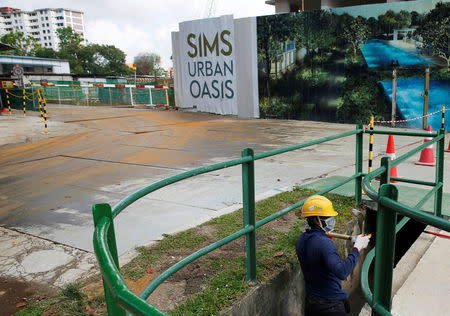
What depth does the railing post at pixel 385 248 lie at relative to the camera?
174cm

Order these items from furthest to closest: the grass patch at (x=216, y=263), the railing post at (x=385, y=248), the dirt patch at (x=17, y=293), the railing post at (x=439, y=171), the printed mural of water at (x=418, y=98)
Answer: the printed mural of water at (x=418, y=98)
the railing post at (x=439, y=171)
the dirt patch at (x=17, y=293)
the grass patch at (x=216, y=263)
the railing post at (x=385, y=248)

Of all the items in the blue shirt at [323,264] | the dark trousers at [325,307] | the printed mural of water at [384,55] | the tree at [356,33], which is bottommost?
the dark trousers at [325,307]

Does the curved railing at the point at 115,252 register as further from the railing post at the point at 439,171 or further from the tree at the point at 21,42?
the tree at the point at 21,42

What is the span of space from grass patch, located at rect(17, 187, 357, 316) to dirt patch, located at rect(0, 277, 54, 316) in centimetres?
20

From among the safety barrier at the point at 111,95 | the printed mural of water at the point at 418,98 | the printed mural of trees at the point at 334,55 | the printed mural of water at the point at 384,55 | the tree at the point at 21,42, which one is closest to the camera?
the printed mural of water at the point at 418,98

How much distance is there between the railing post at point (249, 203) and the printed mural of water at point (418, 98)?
12.7m

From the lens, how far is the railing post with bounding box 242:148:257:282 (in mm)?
3199

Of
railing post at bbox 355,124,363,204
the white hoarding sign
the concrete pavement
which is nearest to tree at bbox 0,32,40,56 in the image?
the white hoarding sign

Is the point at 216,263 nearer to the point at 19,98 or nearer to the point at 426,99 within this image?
the point at 426,99

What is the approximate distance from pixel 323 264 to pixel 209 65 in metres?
18.0

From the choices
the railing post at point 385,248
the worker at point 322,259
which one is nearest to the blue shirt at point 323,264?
the worker at point 322,259

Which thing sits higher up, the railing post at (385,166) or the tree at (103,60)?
the tree at (103,60)

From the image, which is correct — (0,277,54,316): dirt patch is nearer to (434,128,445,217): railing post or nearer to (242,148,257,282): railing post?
(242,148,257,282): railing post

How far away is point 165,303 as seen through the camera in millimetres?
3215
